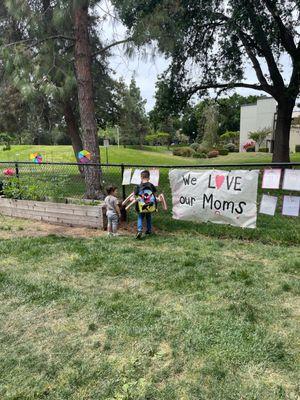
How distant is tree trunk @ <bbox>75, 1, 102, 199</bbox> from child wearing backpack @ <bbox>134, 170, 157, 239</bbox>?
225 cm

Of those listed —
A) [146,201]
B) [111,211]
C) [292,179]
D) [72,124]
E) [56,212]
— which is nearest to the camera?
[292,179]

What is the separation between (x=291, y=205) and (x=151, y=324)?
2969 millimetres

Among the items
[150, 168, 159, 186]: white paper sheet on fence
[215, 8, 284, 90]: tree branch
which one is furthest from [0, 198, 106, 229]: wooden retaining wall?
[215, 8, 284, 90]: tree branch

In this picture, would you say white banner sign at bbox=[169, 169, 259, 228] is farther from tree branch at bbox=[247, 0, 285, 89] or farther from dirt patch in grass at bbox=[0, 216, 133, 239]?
tree branch at bbox=[247, 0, 285, 89]

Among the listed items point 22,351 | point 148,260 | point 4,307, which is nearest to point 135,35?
point 148,260

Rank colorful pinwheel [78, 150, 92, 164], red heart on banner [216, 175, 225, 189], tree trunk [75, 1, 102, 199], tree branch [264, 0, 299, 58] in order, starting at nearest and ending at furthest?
1. red heart on banner [216, 175, 225, 189]
2. tree trunk [75, 1, 102, 199]
3. colorful pinwheel [78, 150, 92, 164]
4. tree branch [264, 0, 299, 58]

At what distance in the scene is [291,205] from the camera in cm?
520

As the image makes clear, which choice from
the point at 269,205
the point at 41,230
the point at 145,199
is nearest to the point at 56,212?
the point at 41,230

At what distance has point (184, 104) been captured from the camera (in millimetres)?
14648

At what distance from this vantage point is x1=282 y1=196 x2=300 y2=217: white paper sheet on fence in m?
5.16

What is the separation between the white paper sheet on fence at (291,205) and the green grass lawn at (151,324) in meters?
0.54

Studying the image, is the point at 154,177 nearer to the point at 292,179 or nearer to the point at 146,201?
the point at 146,201

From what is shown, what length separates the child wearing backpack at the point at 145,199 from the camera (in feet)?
20.6

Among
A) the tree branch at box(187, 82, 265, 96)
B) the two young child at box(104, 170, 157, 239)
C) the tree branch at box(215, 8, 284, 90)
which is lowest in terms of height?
the two young child at box(104, 170, 157, 239)
